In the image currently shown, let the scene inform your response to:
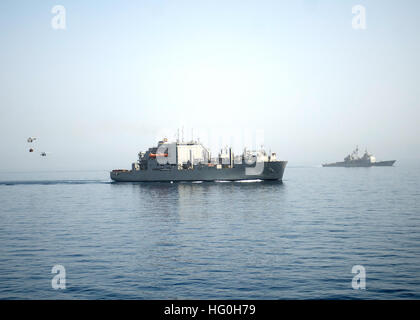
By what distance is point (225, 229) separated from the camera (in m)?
30.9

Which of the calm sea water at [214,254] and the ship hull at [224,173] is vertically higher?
the ship hull at [224,173]

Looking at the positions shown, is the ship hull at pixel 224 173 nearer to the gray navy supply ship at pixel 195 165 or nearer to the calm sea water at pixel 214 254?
the gray navy supply ship at pixel 195 165

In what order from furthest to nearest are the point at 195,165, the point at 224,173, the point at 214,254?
the point at 195,165 < the point at 224,173 < the point at 214,254

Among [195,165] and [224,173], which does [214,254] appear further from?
[195,165]

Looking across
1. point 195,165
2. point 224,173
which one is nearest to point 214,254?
point 224,173

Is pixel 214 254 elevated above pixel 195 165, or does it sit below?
below

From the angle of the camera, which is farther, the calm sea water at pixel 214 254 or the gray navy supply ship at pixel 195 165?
the gray navy supply ship at pixel 195 165

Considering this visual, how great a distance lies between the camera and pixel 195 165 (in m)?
101

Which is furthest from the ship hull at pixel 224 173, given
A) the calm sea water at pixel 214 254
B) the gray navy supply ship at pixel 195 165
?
the calm sea water at pixel 214 254

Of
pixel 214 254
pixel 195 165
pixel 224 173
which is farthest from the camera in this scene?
pixel 195 165

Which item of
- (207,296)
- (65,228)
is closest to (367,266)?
(207,296)

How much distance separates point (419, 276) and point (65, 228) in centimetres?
2700

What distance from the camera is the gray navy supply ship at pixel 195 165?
309ft
